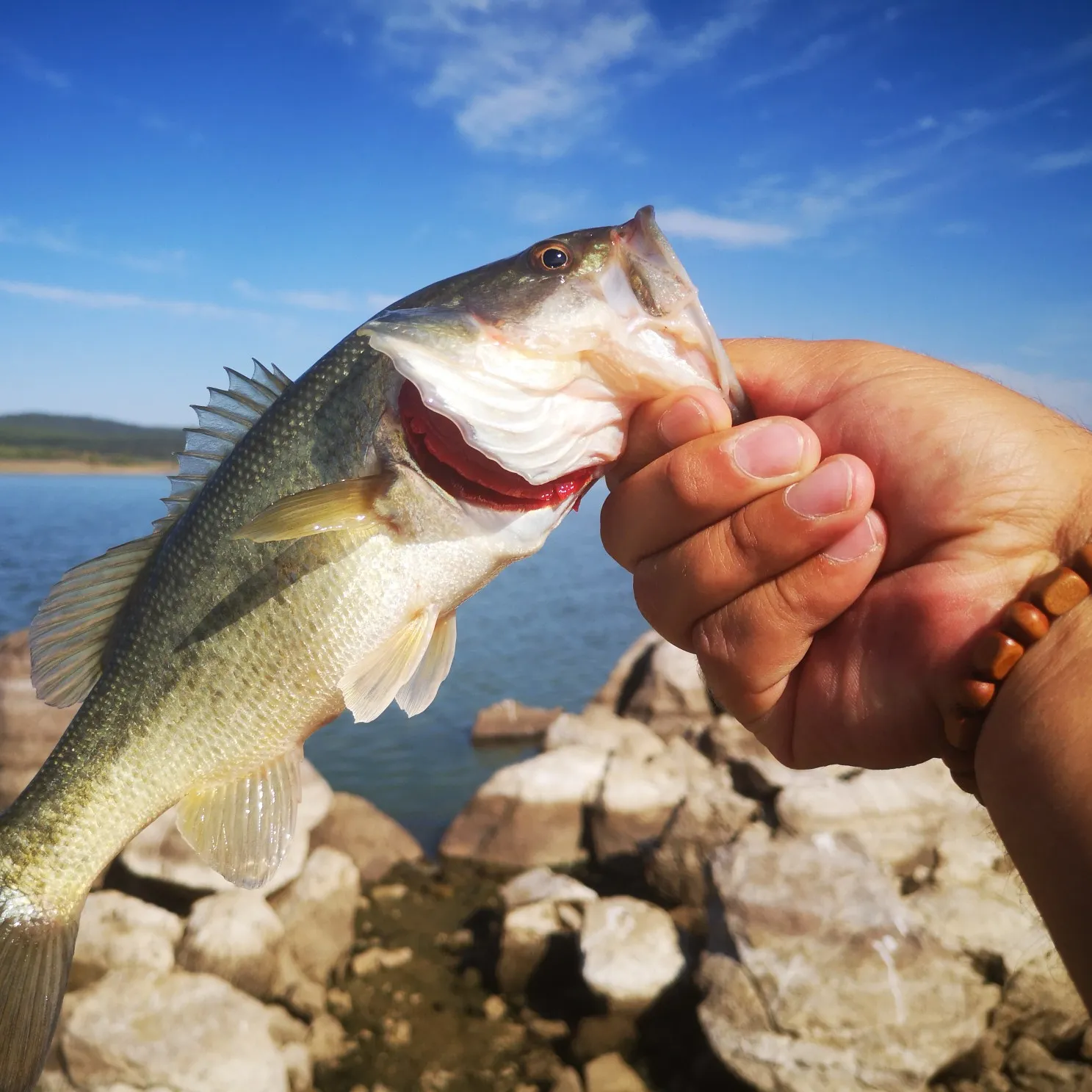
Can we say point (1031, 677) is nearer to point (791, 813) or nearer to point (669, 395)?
point (669, 395)

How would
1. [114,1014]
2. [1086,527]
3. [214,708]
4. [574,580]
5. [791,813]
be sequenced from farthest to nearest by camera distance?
[574,580] → [791,813] → [114,1014] → [214,708] → [1086,527]

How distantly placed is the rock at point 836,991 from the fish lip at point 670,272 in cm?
434

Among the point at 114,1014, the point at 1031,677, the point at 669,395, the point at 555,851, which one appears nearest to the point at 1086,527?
the point at 1031,677

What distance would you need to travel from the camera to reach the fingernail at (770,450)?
2.44 m

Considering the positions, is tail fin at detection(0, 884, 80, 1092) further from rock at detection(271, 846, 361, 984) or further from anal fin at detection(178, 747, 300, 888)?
rock at detection(271, 846, 361, 984)

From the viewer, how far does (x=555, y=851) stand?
896cm

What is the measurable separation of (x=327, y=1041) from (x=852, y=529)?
18.8 ft

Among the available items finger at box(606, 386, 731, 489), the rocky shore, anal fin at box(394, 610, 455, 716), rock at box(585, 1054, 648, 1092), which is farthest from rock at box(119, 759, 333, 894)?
finger at box(606, 386, 731, 489)

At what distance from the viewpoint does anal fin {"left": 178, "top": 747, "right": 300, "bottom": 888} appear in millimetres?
2887

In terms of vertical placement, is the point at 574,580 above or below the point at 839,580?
below

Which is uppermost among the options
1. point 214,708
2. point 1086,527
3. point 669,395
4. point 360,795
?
point 669,395

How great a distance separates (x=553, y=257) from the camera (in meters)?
2.46

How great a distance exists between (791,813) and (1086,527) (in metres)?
5.11

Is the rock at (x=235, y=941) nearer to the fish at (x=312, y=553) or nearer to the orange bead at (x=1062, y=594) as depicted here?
the fish at (x=312, y=553)
